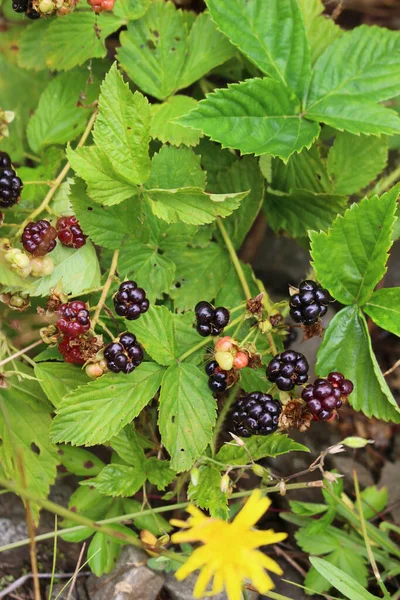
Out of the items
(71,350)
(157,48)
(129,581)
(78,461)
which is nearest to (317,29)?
(157,48)

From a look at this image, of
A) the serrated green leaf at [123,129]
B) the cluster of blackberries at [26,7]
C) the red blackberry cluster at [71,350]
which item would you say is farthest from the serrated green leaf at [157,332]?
the cluster of blackberries at [26,7]

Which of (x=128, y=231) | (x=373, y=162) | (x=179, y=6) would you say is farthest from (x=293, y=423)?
(x=179, y=6)

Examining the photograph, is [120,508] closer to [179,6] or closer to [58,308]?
[58,308]

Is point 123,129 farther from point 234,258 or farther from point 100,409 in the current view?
point 100,409

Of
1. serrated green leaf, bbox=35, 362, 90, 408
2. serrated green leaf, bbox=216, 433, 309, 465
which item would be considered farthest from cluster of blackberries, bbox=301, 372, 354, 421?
serrated green leaf, bbox=35, 362, 90, 408

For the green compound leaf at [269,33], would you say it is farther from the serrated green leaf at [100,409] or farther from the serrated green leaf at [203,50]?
the serrated green leaf at [100,409]

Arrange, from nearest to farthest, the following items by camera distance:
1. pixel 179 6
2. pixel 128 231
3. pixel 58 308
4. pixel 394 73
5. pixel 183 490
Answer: pixel 58 308 → pixel 128 231 → pixel 394 73 → pixel 183 490 → pixel 179 6
